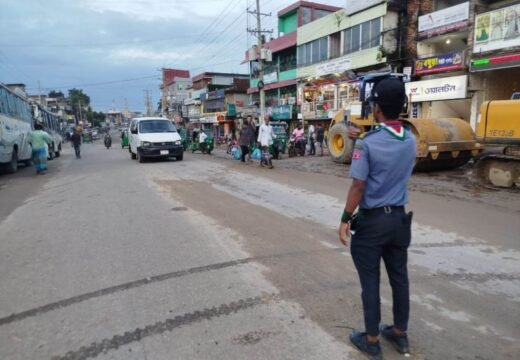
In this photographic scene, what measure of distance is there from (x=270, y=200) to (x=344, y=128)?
726 cm

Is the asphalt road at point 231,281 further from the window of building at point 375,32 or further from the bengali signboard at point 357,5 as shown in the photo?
the bengali signboard at point 357,5

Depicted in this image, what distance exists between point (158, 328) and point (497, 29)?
19771mm

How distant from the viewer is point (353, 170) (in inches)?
102

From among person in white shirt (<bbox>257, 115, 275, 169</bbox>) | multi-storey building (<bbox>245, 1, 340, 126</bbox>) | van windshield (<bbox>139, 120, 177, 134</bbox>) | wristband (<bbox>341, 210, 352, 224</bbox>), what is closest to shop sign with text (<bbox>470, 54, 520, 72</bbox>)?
person in white shirt (<bbox>257, 115, 275, 169</bbox>)

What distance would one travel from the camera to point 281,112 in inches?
1459

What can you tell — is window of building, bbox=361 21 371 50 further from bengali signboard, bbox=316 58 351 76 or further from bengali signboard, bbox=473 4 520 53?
bengali signboard, bbox=473 4 520 53

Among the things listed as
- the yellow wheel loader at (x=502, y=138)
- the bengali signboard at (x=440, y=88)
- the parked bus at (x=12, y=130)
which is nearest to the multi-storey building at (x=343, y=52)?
the bengali signboard at (x=440, y=88)

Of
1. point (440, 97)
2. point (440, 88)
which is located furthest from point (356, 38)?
point (440, 97)

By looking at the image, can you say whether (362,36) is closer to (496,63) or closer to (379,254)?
(496,63)

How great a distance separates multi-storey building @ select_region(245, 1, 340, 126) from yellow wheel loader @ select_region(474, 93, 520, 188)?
26576mm

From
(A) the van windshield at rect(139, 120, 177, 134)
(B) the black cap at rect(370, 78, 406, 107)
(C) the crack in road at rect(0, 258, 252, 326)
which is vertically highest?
(B) the black cap at rect(370, 78, 406, 107)

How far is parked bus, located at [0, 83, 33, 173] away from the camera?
13797mm

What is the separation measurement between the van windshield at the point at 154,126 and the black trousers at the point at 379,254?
51.6ft

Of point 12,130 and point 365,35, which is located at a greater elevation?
point 365,35
